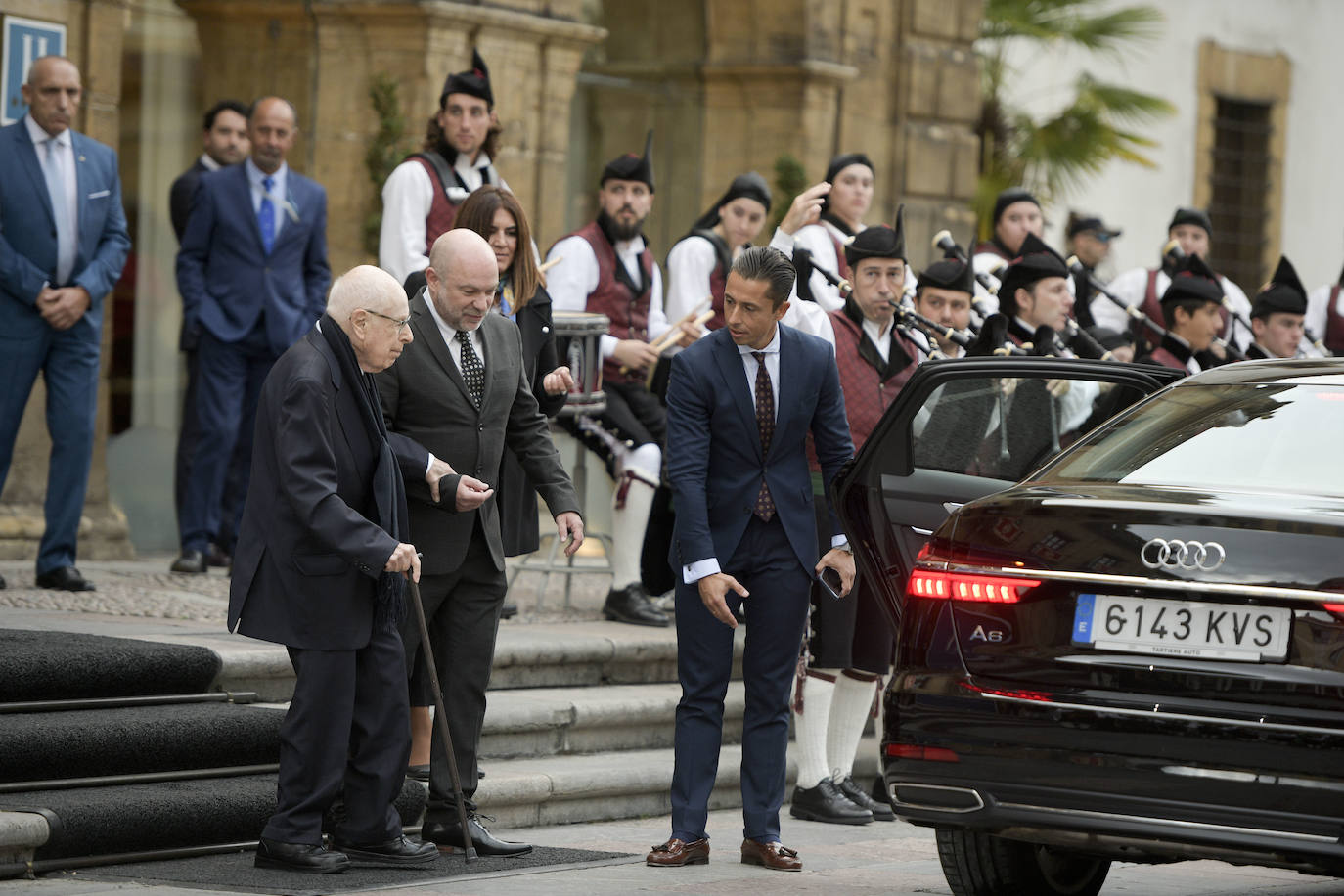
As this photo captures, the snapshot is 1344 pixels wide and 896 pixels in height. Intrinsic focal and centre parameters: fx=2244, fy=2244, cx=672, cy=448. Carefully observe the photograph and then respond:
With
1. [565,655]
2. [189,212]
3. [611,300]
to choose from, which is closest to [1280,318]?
[611,300]

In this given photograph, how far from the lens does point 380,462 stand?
255 inches

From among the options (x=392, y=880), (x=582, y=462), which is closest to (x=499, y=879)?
(x=392, y=880)

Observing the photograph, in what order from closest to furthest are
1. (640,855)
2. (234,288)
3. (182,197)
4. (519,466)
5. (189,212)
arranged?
(640,855), (519,466), (234,288), (189,212), (182,197)

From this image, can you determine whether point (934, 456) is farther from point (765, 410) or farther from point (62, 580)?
point (62, 580)

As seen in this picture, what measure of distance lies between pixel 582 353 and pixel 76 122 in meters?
2.92

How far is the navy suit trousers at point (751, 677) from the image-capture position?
22.8ft

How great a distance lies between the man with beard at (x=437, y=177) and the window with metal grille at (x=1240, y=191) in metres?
15.3

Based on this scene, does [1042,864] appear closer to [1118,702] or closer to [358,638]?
[1118,702]

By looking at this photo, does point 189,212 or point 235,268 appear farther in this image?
point 189,212

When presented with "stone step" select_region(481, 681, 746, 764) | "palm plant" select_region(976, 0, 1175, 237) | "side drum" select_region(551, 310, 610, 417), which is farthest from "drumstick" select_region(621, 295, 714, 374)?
"palm plant" select_region(976, 0, 1175, 237)

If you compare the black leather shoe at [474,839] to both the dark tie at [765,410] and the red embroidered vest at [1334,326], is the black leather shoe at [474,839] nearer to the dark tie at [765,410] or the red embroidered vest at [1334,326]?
the dark tie at [765,410]

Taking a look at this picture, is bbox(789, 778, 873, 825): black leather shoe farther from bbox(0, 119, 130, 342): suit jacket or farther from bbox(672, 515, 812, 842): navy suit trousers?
bbox(0, 119, 130, 342): suit jacket

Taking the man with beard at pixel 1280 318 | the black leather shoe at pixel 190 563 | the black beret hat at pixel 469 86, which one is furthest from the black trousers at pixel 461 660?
the man with beard at pixel 1280 318

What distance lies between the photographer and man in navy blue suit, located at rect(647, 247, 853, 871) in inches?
274
